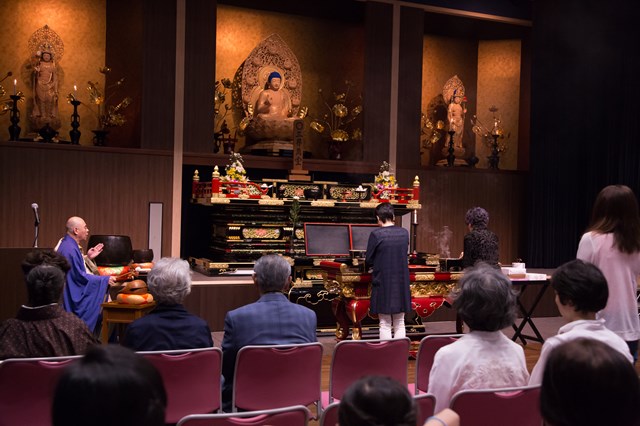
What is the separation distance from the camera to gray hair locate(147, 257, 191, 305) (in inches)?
131

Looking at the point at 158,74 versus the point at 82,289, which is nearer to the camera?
the point at 82,289

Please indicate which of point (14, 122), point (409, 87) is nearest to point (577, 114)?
A: point (409, 87)

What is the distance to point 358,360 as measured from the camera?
3.51m

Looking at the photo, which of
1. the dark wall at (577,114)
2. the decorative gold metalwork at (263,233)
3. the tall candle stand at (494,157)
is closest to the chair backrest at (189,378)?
the decorative gold metalwork at (263,233)

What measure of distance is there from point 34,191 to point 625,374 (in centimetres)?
841

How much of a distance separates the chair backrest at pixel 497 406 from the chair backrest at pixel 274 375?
98 cm

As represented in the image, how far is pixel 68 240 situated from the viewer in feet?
18.8

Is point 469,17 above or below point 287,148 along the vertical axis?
above

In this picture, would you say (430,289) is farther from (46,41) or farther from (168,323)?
(46,41)

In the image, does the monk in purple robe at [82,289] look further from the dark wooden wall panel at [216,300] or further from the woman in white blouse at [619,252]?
the woman in white blouse at [619,252]

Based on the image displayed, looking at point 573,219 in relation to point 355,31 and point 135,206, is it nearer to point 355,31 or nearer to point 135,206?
point 355,31

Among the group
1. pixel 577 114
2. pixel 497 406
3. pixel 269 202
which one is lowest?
pixel 497 406

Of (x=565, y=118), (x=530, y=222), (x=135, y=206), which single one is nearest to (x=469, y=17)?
(x=565, y=118)

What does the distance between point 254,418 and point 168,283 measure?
1.34 meters
